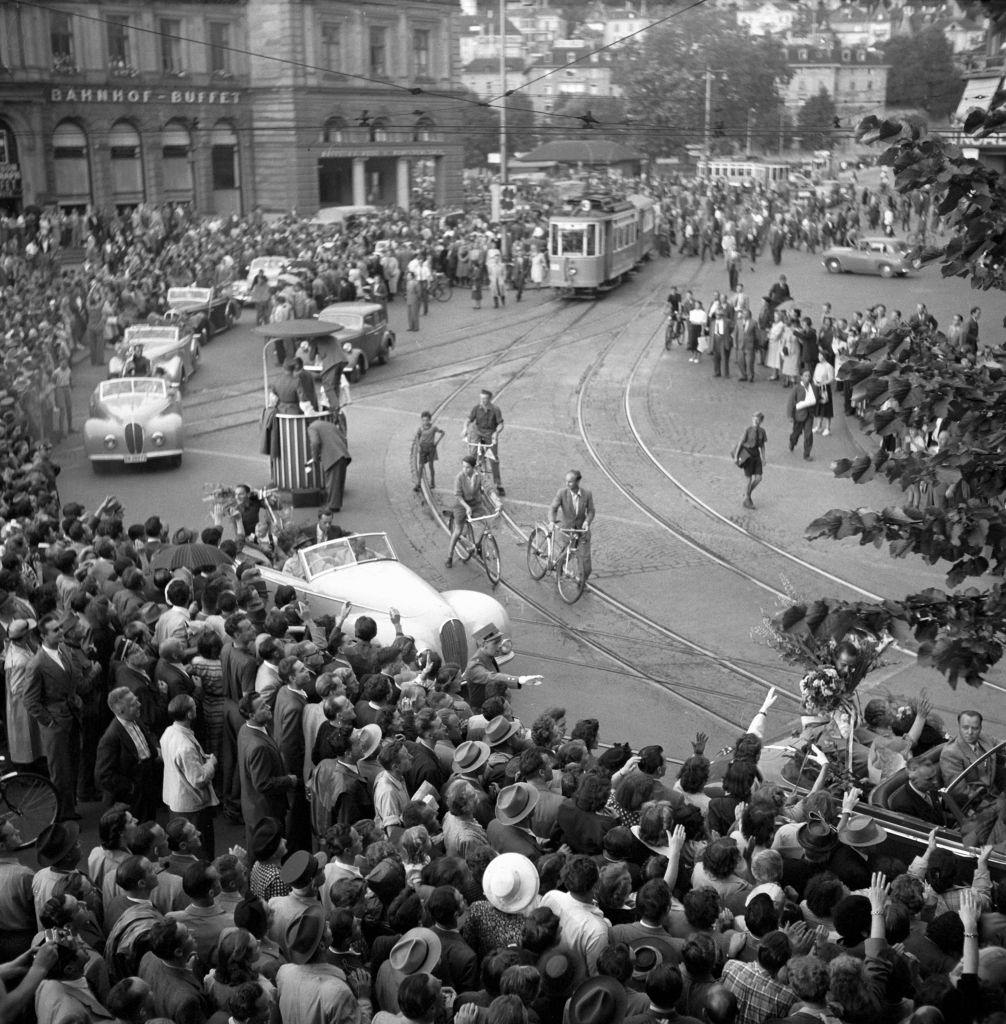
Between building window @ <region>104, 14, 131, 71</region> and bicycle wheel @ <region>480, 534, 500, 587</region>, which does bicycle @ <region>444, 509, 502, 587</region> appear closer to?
bicycle wheel @ <region>480, 534, 500, 587</region>

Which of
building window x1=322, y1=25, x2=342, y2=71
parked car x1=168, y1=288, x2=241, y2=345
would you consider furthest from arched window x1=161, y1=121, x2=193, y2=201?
parked car x1=168, y1=288, x2=241, y2=345

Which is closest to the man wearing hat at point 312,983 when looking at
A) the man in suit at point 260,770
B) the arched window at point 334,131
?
the man in suit at point 260,770

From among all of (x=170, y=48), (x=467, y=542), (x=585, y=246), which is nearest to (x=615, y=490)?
(x=467, y=542)

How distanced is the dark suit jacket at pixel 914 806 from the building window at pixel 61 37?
1935 inches

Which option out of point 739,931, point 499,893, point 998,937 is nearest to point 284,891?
point 499,893

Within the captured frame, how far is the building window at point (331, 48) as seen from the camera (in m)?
59.2

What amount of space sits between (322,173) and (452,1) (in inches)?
416

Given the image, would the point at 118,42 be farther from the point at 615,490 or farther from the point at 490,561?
the point at 490,561

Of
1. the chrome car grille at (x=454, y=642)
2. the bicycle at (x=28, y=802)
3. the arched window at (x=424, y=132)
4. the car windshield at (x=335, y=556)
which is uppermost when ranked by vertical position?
the arched window at (x=424, y=132)

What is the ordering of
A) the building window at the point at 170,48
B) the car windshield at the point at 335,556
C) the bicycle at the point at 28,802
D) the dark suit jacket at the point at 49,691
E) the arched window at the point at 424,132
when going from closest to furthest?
the bicycle at the point at 28,802
the dark suit jacket at the point at 49,691
the car windshield at the point at 335,556
the building window at the point at 170,48
the arched window at the point at 424,132

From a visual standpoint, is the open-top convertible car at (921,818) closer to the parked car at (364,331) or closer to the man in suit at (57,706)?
the man in suit at (57,706)

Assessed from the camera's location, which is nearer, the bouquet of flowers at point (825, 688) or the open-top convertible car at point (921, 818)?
the open-top convertible car at point (921, 818)

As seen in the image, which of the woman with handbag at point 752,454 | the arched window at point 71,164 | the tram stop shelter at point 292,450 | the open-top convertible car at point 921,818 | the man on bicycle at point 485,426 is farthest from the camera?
the arched window at point 71,164

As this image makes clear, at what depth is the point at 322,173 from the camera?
61.3m
